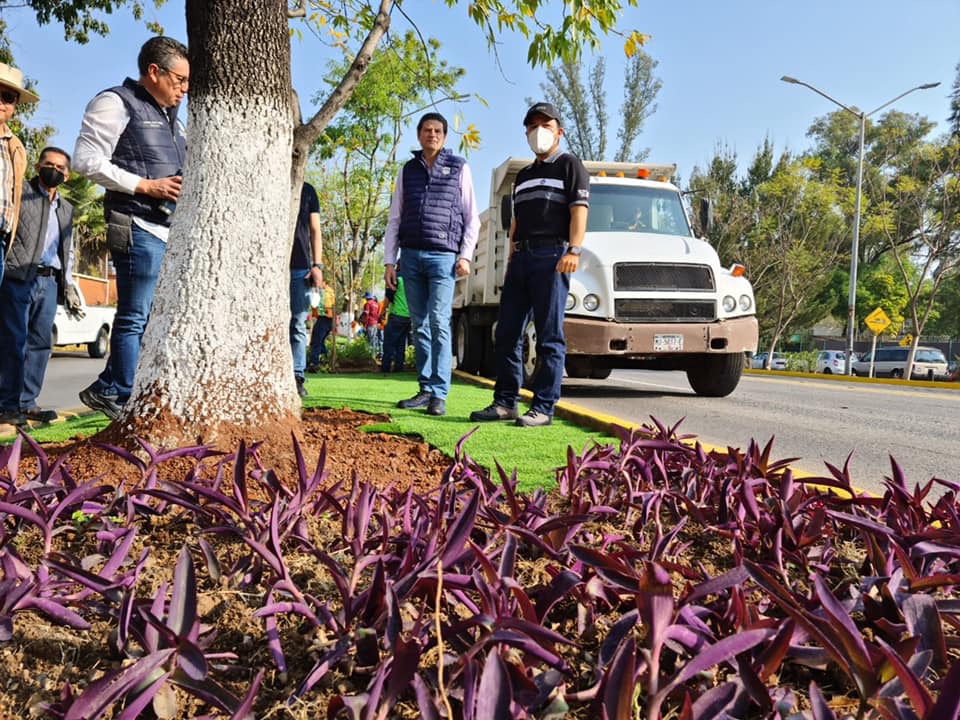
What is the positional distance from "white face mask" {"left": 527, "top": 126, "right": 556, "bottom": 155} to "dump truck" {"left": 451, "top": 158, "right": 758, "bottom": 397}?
2.90 m

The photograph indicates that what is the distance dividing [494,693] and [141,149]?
3.90 meters

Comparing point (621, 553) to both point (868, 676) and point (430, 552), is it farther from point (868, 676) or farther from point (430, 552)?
point (868, 676)

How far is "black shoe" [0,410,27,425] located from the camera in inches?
165

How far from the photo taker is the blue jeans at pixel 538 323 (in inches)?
169

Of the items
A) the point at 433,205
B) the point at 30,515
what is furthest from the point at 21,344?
the point at 30,515

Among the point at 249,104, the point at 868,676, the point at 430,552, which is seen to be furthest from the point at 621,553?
the point at 249,104

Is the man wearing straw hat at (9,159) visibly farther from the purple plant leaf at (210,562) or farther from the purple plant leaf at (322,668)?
the purple plant leaf at (322,668)

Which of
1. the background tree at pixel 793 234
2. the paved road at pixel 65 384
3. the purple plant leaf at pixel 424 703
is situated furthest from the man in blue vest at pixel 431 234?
the background tree at pixel 793 234

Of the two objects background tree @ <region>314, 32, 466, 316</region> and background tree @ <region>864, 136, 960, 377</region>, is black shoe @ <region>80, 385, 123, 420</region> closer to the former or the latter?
background tree @ <region>314, 32, 466, 316</region>

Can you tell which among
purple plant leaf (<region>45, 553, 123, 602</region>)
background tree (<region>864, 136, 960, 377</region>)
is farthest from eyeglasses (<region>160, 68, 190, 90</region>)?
background tree (<region>864, 136, 960, 377</region>)

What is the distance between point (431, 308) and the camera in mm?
5148

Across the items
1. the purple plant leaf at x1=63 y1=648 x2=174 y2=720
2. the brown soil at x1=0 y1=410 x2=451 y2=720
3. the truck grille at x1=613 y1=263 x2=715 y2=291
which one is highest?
the truck grille at x1=613 y1=263 x2=715 y2=291

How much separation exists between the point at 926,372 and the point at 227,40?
3829 cm

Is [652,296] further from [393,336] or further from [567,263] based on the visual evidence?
[393,336]
